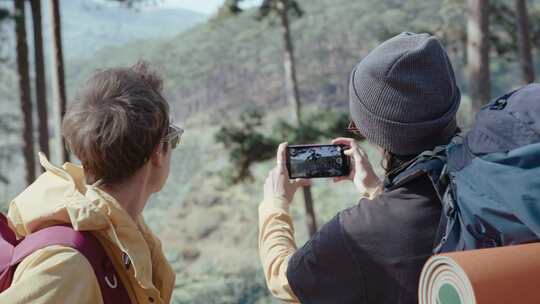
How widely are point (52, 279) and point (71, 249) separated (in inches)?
3.5

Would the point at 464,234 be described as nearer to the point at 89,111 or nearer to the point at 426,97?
the point at 426,97

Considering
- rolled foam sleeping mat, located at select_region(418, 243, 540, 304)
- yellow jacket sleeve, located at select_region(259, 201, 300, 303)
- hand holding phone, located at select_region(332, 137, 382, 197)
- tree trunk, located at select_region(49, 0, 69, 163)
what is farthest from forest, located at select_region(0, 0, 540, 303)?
rolled foam sleeping mat, located at select_region(418, 243, 540, 304)

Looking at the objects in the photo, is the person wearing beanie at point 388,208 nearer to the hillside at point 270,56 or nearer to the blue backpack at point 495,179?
the blue backpack at point 495,179

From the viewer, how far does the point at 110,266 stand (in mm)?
1831

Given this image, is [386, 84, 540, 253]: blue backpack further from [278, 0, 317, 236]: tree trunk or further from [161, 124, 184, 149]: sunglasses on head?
[278, 0, 317, 236]: tree trunk

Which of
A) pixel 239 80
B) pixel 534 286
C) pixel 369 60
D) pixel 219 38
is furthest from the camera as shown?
pixel 219 38

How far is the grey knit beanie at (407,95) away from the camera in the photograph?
6.25ft

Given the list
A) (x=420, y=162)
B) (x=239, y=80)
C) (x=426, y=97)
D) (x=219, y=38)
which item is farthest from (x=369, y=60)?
(x=219, y=38)

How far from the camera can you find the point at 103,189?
2033mm

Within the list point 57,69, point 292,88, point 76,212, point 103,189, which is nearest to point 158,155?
point 103,189

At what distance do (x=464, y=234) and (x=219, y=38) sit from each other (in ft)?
236

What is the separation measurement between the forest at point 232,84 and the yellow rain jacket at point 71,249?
0.40 meters

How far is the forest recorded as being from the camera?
1073 cm

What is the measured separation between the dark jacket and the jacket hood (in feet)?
1.60
